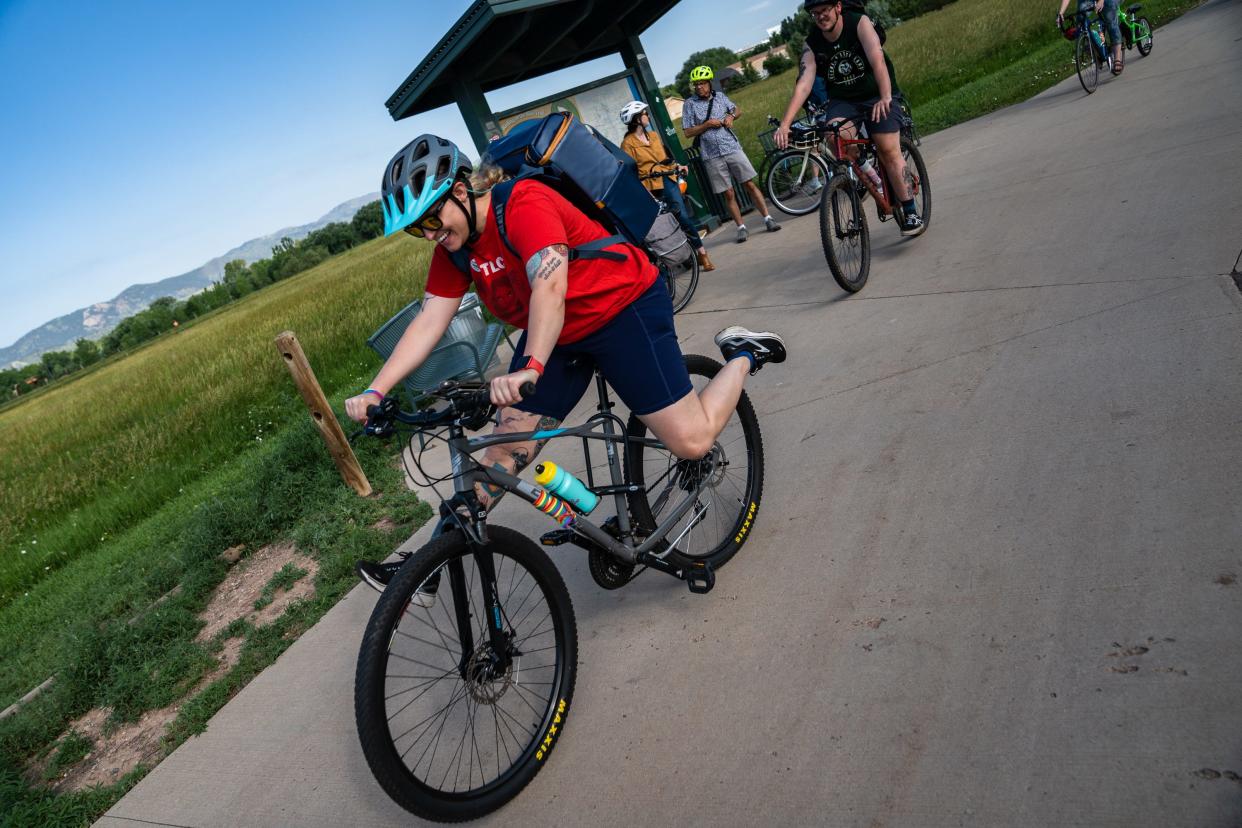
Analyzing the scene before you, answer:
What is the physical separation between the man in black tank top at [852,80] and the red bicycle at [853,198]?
0.10m

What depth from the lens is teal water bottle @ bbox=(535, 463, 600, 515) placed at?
2.81m

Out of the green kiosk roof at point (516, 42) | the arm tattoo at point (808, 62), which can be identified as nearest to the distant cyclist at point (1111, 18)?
the green kiosk roof at point (516, 42)

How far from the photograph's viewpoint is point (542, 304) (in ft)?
8.59

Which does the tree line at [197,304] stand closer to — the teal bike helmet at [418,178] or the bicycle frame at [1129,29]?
the bicycle frame at [1129,29]

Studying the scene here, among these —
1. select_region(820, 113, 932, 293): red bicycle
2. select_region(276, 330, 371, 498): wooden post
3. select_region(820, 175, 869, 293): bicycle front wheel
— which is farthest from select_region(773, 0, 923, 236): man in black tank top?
select_region(276, 330, 371, 498): wooden post

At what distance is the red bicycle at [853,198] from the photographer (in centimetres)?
586

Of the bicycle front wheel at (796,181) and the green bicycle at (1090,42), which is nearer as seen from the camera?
the bicycle front wheel at (796,181)

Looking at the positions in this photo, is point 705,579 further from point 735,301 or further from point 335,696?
point 735,301

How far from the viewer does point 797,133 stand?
668cm

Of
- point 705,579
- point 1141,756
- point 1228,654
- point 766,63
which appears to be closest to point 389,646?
point 705,579

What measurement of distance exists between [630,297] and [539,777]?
5.48 ft

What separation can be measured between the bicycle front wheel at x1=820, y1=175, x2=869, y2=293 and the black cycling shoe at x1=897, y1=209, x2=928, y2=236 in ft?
2.21

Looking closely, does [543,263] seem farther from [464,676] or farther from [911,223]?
[911,223]

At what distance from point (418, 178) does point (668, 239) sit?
483 cm
